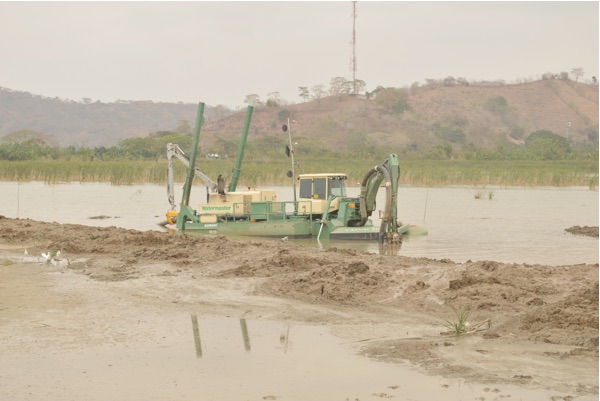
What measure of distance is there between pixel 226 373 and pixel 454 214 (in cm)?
2473

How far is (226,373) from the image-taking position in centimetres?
848

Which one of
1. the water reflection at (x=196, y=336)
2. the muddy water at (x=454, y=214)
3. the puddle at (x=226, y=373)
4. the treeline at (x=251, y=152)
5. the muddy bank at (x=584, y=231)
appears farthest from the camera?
the treeline at (x=251, y=152)

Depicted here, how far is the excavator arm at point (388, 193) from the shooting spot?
20484 mm

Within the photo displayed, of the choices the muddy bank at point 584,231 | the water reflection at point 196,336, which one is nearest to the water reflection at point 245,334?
the water reflection at point 196,336

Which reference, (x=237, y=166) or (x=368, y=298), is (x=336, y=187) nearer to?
(x=237, y=166)

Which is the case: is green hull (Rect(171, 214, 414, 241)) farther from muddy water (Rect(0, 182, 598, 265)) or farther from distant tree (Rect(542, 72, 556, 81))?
distant tree (Rect(542, 72, 556, 81))

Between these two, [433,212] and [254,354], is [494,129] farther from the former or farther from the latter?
[254,354]

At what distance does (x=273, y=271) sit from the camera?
44.1ft

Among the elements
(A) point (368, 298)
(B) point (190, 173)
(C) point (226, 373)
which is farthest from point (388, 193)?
(C) point (226, 373)

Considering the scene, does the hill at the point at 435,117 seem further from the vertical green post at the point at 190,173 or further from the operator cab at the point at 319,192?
the operator cab at the point at 319,192

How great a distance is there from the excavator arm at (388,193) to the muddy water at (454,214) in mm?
441

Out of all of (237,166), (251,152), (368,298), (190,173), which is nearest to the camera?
(368,298)

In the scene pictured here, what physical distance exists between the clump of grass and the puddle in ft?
3.65

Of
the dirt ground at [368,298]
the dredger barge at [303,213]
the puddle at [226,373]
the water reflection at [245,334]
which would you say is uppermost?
the dredger barge at [303,213]
